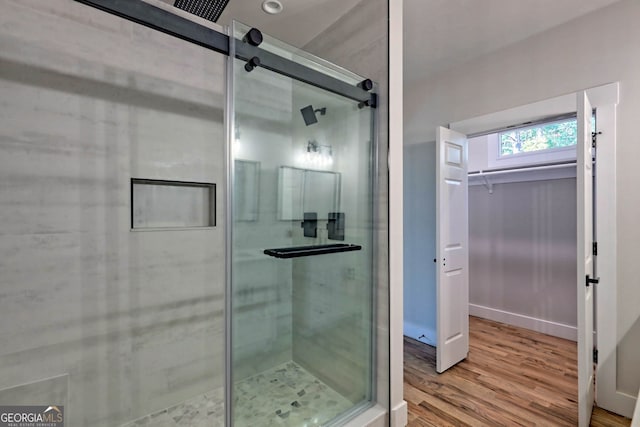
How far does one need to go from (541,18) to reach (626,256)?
5.63 feet

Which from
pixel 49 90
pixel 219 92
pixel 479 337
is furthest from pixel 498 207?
pixel 49 90

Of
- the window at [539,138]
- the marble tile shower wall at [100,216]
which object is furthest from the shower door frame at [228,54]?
the window at [539,138]

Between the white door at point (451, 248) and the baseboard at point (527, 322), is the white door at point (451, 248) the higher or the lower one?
the higher one

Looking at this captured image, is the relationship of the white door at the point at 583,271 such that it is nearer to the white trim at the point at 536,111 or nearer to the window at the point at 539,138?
the white trim at the point at 536,111

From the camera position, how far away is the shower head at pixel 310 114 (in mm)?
1613

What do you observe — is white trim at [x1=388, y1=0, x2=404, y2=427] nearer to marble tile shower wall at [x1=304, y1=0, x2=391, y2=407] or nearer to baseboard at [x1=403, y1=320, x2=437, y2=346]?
marble tile shower wall at [x1=304, y1=0, x2=391, y2=407]

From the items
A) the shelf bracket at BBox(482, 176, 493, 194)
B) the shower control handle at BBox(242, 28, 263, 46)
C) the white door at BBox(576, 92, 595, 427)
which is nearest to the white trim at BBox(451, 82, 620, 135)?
the white door at BBox(576, 92, 595, 427)

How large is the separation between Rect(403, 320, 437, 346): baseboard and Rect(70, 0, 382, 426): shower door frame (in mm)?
1464

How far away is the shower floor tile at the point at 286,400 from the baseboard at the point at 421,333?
1579 millimetres

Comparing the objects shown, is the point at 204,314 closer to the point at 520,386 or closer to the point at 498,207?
the point at 520,386

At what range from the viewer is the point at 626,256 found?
1893mm

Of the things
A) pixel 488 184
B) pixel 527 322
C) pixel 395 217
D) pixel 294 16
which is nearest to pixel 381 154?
pixel 395 217

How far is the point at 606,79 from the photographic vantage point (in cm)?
195

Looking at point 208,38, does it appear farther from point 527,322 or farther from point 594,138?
point 527,322
